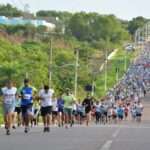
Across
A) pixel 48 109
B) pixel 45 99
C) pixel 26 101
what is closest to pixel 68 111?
pixel 48 109

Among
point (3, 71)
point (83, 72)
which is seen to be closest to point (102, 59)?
point (83, 72)

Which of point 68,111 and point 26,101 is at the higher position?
point 26,101

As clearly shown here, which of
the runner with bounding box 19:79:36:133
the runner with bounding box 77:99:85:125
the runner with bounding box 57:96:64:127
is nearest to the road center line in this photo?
the runner with bounding box 19:79:36:133

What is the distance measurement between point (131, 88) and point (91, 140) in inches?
3928

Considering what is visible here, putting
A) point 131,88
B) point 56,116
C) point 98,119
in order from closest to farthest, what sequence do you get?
point 56,116, point 98,119, point 131,88

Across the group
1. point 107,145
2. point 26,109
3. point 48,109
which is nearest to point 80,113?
point 48,109

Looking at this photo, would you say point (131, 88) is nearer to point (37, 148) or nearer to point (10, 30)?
point (10, 30)

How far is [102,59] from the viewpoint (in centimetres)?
16500

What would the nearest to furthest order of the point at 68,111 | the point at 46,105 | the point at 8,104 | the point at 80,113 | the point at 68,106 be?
the point at 8,104, the point at 46,105, the point at 68,106, the point at 68,111, the point at 80,113

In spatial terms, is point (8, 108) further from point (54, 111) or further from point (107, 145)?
point (54, 111)

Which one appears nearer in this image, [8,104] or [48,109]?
[8,104]

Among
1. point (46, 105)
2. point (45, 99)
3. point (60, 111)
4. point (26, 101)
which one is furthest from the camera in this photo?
point (60, 111)

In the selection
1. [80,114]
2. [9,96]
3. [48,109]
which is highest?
[9,96]

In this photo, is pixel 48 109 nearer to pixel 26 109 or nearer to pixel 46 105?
pixel 46 105
